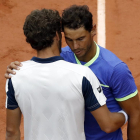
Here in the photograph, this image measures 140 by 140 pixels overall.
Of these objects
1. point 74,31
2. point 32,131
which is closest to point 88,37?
point 74,31

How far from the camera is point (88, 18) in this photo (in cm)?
295

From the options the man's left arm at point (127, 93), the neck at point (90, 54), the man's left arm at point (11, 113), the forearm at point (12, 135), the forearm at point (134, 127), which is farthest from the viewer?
the neck at point (90, 54)

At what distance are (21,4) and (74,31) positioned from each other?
17.1ft

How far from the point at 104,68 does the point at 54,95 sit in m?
0.66

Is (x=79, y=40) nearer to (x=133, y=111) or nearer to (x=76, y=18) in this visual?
(x=76, y=18)

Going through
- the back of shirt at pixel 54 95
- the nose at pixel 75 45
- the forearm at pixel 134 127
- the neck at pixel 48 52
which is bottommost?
the forearm at pixel 134 127

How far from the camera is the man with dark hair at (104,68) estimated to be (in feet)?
9.54

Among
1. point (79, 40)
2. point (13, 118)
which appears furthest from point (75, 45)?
point (13, 118)

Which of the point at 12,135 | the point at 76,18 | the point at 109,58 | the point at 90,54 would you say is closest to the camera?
the point at 12,135

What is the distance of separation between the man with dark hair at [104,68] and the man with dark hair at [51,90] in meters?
0.32

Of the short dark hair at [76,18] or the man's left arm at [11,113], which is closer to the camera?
the man's left arm at [11,113]

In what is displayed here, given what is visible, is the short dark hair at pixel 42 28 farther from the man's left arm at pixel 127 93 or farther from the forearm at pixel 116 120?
the forearm at pixel 116 120

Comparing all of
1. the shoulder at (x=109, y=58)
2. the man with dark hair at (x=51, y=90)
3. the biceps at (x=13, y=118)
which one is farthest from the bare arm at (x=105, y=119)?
the biceps at (x=13, y=118)

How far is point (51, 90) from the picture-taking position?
8.25ft
